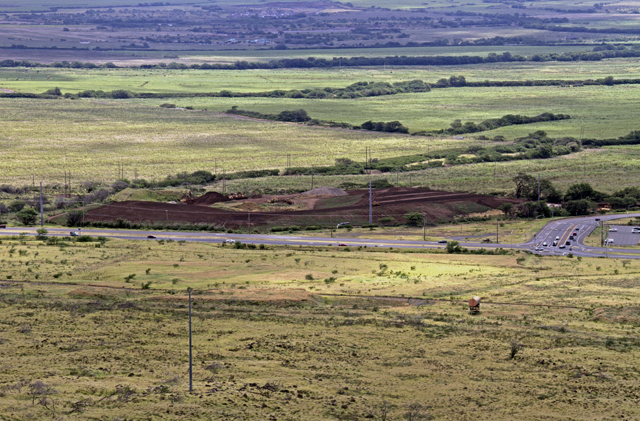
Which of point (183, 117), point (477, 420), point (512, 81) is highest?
point (512, 81)

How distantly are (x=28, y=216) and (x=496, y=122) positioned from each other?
88548mm

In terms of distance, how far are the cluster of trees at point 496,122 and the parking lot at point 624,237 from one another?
63.6m

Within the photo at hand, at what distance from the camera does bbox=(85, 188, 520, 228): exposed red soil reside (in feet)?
229

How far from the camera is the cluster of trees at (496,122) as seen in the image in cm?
13125

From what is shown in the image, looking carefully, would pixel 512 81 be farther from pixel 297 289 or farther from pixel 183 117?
pixel 297 289

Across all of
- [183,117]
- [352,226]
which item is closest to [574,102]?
→ [183,117]

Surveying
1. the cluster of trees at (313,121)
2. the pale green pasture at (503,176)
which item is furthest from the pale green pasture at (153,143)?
the pale green pasture at (503,176)

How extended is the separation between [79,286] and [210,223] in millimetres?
24033

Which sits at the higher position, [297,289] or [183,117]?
[183,117]

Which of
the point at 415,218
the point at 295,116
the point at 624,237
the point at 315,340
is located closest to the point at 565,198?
the point at 624,237

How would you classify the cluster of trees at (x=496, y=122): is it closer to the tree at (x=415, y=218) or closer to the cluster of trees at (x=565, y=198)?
the cluster of trees at (x=565, y=198)

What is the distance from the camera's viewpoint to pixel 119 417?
25.2 metres

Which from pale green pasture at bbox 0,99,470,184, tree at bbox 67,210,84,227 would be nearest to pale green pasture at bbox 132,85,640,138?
pale green pasture at bbox 0,99,470,184

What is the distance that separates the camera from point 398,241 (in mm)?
62812
